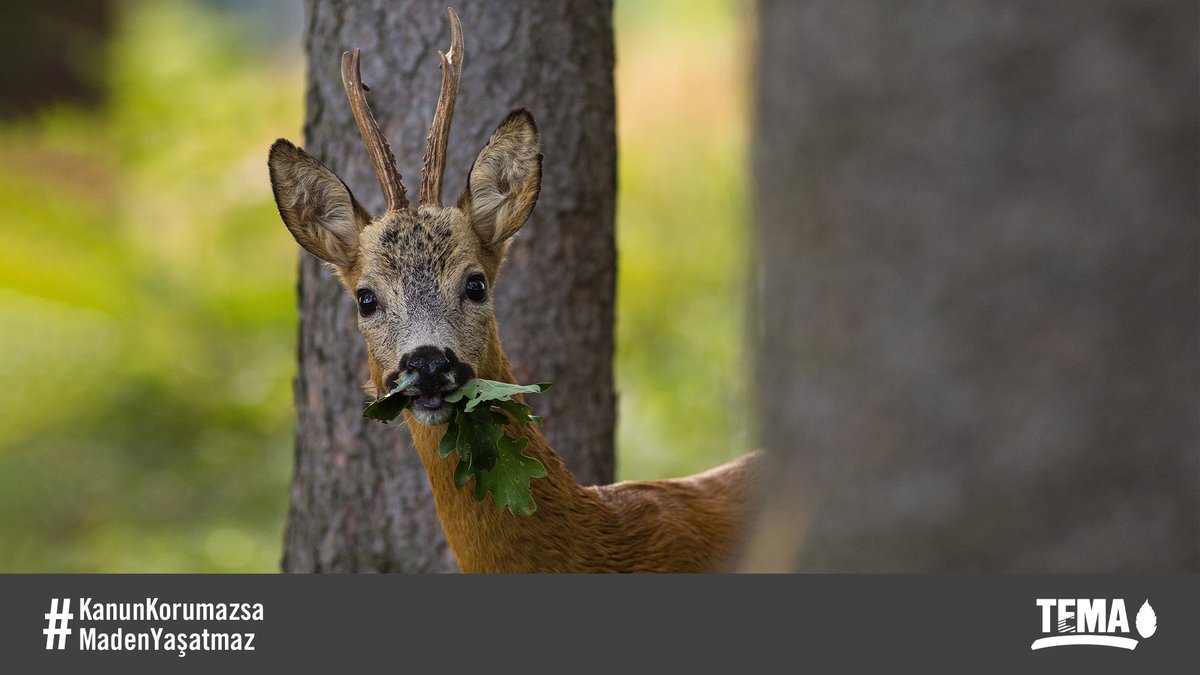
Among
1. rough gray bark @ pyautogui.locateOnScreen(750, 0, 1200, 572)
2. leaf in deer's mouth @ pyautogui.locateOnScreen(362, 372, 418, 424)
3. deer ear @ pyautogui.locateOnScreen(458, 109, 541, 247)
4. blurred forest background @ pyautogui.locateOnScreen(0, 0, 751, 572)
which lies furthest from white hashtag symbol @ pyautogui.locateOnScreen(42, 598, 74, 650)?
A: blurred forest background @ pyautogui.locateOnScreen(0, 0, 751, 572)

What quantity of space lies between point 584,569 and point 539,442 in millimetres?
411

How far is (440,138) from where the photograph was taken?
3.83 metres

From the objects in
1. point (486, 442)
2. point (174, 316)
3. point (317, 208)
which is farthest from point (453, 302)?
point (174, 316)

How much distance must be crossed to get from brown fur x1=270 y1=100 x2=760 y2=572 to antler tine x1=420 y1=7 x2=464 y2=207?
9cm

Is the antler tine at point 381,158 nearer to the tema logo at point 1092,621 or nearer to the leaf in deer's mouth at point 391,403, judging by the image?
the leaf in deer's mouth at point 391,403

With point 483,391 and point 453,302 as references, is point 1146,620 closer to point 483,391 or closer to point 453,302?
point 483,391

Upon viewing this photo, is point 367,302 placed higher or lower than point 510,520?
higher

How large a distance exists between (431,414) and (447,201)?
1.48 meters

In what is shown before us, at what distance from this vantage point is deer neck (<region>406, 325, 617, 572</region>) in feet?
12.1

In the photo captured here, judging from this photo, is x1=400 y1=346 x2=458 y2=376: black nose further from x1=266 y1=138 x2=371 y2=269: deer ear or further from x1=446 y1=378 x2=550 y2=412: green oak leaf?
x1=266 y1=138 x2=371 y2=269: deer ear

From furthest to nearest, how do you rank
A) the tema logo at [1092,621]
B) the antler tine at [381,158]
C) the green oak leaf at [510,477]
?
the antler tine at [381,158], the green oak leaf at [510,477], the tema logo at [1092,621]

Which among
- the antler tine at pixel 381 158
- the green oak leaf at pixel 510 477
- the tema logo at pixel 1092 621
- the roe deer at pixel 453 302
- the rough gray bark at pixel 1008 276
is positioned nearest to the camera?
the rough gray bark at pixel 1008 276

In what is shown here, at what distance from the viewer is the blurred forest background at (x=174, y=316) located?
354 inches

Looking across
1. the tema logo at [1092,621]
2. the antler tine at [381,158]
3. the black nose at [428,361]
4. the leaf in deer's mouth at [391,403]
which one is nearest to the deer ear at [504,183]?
the antler tine at [381,158]
